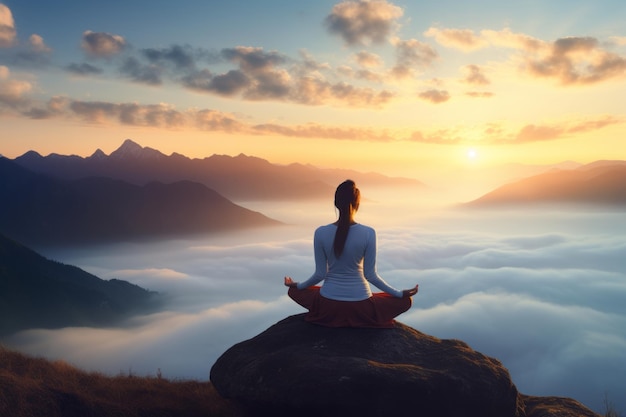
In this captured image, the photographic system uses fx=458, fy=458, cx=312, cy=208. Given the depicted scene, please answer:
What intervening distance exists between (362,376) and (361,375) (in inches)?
0.9

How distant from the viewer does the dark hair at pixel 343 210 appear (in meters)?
8.68

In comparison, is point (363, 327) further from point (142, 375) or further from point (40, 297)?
point (40, 297)

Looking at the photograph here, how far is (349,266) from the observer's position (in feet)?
29.1

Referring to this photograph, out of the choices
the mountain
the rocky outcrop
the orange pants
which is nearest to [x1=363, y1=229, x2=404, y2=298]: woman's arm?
the orange pants

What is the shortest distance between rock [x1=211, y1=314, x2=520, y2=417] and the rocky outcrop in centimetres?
2

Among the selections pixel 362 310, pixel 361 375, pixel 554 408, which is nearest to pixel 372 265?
pixel 362 310

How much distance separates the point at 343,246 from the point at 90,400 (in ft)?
19.0

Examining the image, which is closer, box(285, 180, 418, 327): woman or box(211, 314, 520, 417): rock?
box(211, 314, 520, 417): rock

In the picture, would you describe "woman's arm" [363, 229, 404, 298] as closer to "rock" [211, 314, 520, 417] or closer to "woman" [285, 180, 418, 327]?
"woman" [285, 180, 418, 327]

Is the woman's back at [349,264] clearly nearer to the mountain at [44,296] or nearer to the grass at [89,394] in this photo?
the grass at [89,394]

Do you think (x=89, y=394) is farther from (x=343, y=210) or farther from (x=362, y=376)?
(x=343, y=210)

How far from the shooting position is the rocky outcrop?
748 cm

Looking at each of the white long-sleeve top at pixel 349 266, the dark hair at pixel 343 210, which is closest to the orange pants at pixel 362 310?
the white long-sleeve top at pixel 349 266

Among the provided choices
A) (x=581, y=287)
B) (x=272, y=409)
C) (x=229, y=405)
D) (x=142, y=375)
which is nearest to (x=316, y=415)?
(x=272, y=409)
